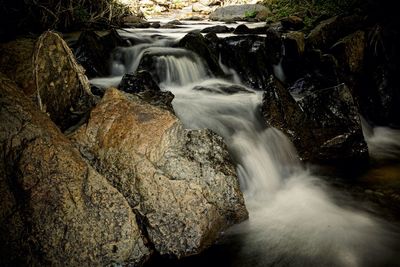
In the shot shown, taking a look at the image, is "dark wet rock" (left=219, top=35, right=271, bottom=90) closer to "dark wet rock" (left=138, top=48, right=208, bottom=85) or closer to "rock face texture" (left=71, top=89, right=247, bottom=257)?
"dark wet rock" (left=138, top=48, right=208, bottom=85)

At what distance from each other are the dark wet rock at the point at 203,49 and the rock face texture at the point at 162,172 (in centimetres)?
451

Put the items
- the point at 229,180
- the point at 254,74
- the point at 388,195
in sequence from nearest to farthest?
the point at 229,180 → the point at 388,195 → the point at 254,74

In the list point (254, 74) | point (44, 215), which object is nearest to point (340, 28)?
point (254, 74)

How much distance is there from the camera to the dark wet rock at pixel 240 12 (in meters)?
14.8

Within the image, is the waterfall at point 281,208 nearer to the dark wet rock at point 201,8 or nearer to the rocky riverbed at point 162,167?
the rocky riverbed at point 162,167

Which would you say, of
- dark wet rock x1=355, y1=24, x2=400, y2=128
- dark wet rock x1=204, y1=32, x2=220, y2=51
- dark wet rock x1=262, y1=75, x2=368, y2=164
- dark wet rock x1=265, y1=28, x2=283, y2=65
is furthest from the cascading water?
dark wet rock x1=355, y1=24, x2=400, y2=128

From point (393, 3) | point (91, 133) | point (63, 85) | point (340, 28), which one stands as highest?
point (393, 3)

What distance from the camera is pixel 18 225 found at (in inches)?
95.6

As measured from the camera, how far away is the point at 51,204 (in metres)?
2.49

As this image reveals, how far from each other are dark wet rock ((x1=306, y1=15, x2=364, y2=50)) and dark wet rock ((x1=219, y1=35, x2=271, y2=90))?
1.32 m

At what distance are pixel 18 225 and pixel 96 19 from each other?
31.1ft

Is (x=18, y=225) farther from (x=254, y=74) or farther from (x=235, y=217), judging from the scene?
(x=254, y=74)

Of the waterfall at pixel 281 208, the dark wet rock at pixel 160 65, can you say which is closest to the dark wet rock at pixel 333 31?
the dark wet rock at pixel 160 65

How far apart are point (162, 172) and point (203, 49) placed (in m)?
5.37
